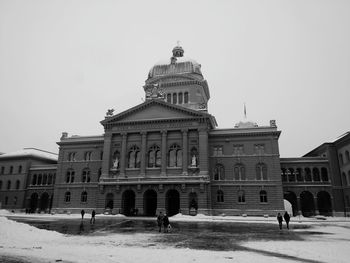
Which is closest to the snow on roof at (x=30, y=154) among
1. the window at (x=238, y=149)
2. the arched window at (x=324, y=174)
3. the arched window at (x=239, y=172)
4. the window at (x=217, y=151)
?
the window at (x=217, y=151)

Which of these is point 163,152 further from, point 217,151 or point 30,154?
point 30,154

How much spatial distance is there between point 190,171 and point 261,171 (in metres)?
12.7

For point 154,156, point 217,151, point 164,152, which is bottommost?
point 154,156

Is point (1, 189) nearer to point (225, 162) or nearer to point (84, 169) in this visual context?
point (84, 169)

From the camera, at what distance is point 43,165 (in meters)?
69.4

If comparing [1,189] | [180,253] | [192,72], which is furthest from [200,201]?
[1,189]

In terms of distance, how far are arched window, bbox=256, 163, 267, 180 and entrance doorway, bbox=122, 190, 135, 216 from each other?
22.8 metres

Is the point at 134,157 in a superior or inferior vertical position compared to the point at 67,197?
superior

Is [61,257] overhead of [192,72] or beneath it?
beneath

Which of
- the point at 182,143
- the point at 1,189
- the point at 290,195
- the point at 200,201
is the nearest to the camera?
the point at 200,201

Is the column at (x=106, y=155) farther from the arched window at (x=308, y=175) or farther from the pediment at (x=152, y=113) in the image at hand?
the arched window at (x=308, y=175)

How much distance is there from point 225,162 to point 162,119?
546 inches

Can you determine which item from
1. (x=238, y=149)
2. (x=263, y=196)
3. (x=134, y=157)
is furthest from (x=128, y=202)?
(x=263, y=196)

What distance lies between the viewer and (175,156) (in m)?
53.6
